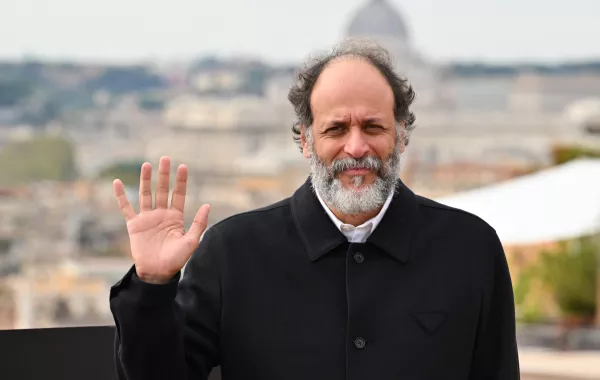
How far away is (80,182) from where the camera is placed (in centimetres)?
5066

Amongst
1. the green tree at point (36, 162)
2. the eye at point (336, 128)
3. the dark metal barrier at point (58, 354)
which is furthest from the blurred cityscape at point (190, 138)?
the eye at point (336, 128)

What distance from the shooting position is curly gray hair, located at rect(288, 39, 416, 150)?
162cm

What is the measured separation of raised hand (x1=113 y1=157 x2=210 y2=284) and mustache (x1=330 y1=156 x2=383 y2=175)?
0.16m

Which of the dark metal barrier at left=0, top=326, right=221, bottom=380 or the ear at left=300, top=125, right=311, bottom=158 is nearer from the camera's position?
the ear at left=300, top=125, right=311, bottom=158

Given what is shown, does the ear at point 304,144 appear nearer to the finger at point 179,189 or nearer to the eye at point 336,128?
the eye at point 336,128

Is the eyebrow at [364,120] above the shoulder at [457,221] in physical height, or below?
above

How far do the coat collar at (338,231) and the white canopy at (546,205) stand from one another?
559 centimetres

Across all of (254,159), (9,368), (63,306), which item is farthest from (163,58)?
(9,368)

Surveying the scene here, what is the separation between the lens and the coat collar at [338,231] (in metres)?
1.59

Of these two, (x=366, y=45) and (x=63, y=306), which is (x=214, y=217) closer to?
(x=63, y=306)

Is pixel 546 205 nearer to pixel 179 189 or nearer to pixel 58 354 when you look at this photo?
pixel 58 354

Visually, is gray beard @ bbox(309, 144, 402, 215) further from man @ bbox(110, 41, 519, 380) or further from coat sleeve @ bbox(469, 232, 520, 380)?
coat sleeve @ bbox(469, 232, 520, 380)

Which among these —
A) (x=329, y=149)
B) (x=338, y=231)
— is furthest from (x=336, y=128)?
(x=338, y=231)

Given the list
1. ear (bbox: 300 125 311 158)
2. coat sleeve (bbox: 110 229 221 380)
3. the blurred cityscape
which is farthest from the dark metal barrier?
the blurred cityscape
